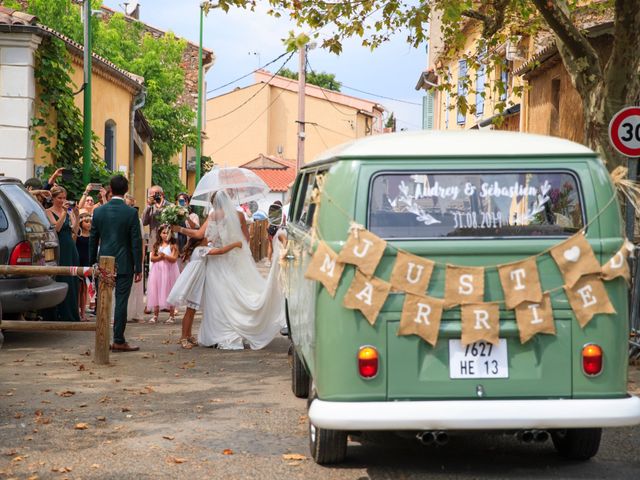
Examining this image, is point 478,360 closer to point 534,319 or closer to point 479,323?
point 479,323

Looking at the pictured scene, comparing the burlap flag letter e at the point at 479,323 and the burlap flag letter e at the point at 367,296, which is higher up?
the burlap flag letter e at the point at 367,296

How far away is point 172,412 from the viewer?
324 inches

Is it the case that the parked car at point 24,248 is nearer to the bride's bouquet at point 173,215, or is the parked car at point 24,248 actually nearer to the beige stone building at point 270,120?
the bride's bouquet at point 173,215

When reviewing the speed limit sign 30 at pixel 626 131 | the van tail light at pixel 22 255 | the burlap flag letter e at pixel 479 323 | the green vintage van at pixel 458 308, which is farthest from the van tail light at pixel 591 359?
the van tail light at pixel 22 255

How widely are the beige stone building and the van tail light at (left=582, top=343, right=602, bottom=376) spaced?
61836 millimetres

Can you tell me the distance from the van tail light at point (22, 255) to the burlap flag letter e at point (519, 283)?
7.05m

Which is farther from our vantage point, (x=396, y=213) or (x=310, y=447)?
(x=310, y=447)

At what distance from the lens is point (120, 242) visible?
11.6 m

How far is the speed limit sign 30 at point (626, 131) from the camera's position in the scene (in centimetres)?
1158

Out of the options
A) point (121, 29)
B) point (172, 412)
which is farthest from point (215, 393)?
point (121, 29)

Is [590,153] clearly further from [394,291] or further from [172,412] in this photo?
[172,412]

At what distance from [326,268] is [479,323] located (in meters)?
0.89

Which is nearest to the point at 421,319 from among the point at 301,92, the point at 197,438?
the point at 197,438

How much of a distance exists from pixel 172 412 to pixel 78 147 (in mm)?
15254
